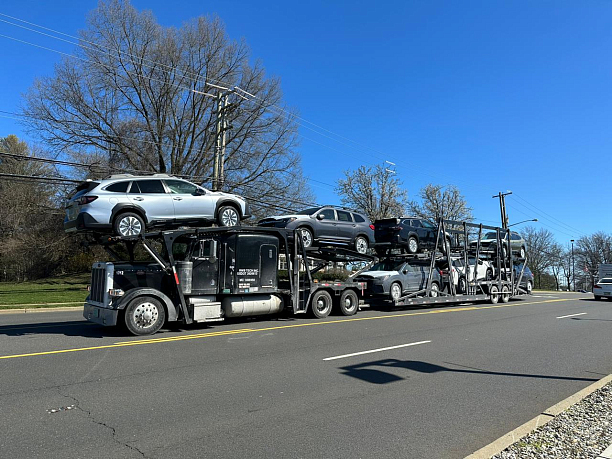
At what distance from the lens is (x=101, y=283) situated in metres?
10.2

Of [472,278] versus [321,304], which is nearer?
[321,304]

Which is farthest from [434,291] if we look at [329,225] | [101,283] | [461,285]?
[101,283]

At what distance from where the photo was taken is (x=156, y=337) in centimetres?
982

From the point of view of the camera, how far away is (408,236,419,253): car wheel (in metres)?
17.2

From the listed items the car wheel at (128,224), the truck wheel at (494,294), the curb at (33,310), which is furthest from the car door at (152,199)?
the truck wheel at (494,294)

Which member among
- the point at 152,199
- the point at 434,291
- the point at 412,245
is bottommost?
the point at 434,291

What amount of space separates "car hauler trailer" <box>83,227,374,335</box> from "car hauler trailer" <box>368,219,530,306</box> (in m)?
5.20

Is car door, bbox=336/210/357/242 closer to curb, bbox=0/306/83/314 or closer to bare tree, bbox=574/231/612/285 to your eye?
curb, bbox=0/306/83/314

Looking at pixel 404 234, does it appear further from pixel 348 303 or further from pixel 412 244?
pixel 348 303

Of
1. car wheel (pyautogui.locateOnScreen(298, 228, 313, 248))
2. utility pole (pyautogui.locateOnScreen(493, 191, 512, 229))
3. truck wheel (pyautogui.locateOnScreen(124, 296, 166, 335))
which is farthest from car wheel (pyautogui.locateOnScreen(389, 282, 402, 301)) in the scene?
utility pole (pyautogui.locateOnScreen(493, 191, 512, 229))

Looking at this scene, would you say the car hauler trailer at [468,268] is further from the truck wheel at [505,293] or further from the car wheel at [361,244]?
the car wheel at [361,244]

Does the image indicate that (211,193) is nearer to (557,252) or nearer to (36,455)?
(36,455)

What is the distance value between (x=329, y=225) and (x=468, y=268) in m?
9.24

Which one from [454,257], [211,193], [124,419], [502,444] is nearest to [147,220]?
[211,193]
